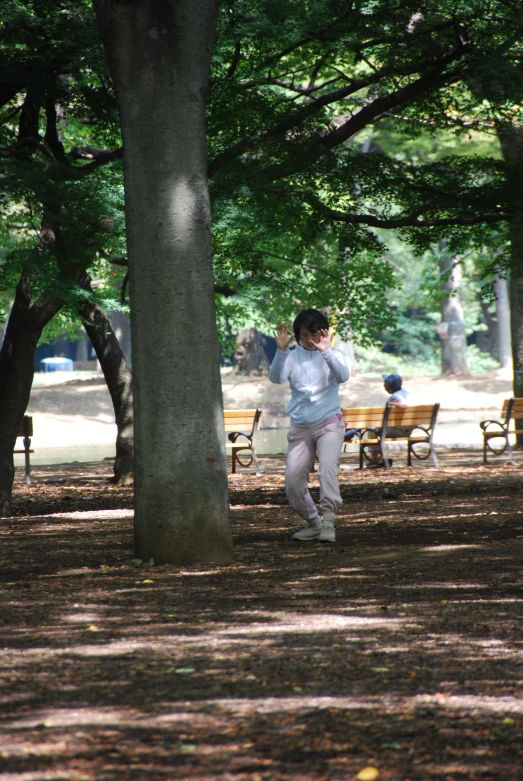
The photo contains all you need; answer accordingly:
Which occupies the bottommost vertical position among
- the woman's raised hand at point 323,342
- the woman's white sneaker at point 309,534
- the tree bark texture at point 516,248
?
the woman's white sneaker at point 309,534

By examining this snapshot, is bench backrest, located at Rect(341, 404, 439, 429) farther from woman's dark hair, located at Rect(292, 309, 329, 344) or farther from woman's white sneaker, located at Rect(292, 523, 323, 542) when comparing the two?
woman's dark hair, located at Rect(292, 309, 329, 344)

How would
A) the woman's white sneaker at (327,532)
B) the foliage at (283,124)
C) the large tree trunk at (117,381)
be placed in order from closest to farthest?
the woman's white sneaker at (327,532) → the foliage at (283,124) → the large tree trunk at (117,381)

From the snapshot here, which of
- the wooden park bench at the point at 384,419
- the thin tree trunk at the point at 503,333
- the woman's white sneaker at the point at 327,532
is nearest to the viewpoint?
the woman's white sneaker at the point at 327,532

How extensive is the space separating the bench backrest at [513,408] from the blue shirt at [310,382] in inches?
369

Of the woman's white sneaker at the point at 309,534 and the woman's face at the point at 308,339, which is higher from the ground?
the woman's face at the point at 308,339

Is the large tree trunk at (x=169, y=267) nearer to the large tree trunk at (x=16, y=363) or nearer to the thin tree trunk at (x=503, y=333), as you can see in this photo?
the large tree trunk at (x=16, y=363)

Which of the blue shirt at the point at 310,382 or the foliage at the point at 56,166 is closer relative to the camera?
the blue shirt at the point at 310,382

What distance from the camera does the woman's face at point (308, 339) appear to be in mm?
8160

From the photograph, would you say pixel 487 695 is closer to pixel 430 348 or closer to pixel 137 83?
pixel 137 83

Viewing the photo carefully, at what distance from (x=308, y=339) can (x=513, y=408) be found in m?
9.84

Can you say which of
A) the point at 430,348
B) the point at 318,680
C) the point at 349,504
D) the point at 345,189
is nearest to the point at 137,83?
the point at 318,680

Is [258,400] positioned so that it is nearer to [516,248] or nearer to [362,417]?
[362,417]

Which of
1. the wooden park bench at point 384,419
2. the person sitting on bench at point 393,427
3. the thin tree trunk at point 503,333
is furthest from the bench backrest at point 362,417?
the thin tree trunk at point 503,333

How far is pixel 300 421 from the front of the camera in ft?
27.0
